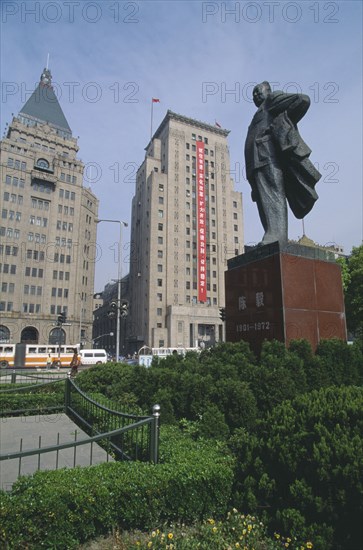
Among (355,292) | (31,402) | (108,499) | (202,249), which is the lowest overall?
(31,402)

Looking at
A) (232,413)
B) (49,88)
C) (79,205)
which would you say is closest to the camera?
(232,413)

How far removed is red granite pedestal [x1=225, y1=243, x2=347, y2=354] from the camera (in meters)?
8.57

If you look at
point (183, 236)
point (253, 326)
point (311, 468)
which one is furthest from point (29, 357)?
point (311, 468)

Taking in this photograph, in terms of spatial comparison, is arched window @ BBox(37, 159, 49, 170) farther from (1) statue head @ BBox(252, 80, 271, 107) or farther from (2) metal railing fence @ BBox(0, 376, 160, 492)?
(2) metal railing fence @ BBox(0, 376, 160, 492)

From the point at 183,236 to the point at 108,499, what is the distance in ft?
199

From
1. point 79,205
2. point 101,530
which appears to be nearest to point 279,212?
Answer: point 101,530

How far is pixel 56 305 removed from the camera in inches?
2271

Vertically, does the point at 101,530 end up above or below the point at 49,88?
below

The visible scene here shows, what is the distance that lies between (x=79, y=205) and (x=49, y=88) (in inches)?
1318

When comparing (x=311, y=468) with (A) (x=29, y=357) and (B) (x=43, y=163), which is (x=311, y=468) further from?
(B) (x=43, y=163)

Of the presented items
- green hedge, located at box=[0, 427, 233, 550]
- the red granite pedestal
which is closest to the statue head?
the red granite pedestal

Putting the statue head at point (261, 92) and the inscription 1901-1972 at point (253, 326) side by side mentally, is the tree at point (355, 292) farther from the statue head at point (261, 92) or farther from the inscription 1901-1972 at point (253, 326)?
the inscription 1901-1972 at point (253, 326)

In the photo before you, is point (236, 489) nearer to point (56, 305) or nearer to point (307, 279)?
point (307, 279)

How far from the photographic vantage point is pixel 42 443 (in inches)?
297
